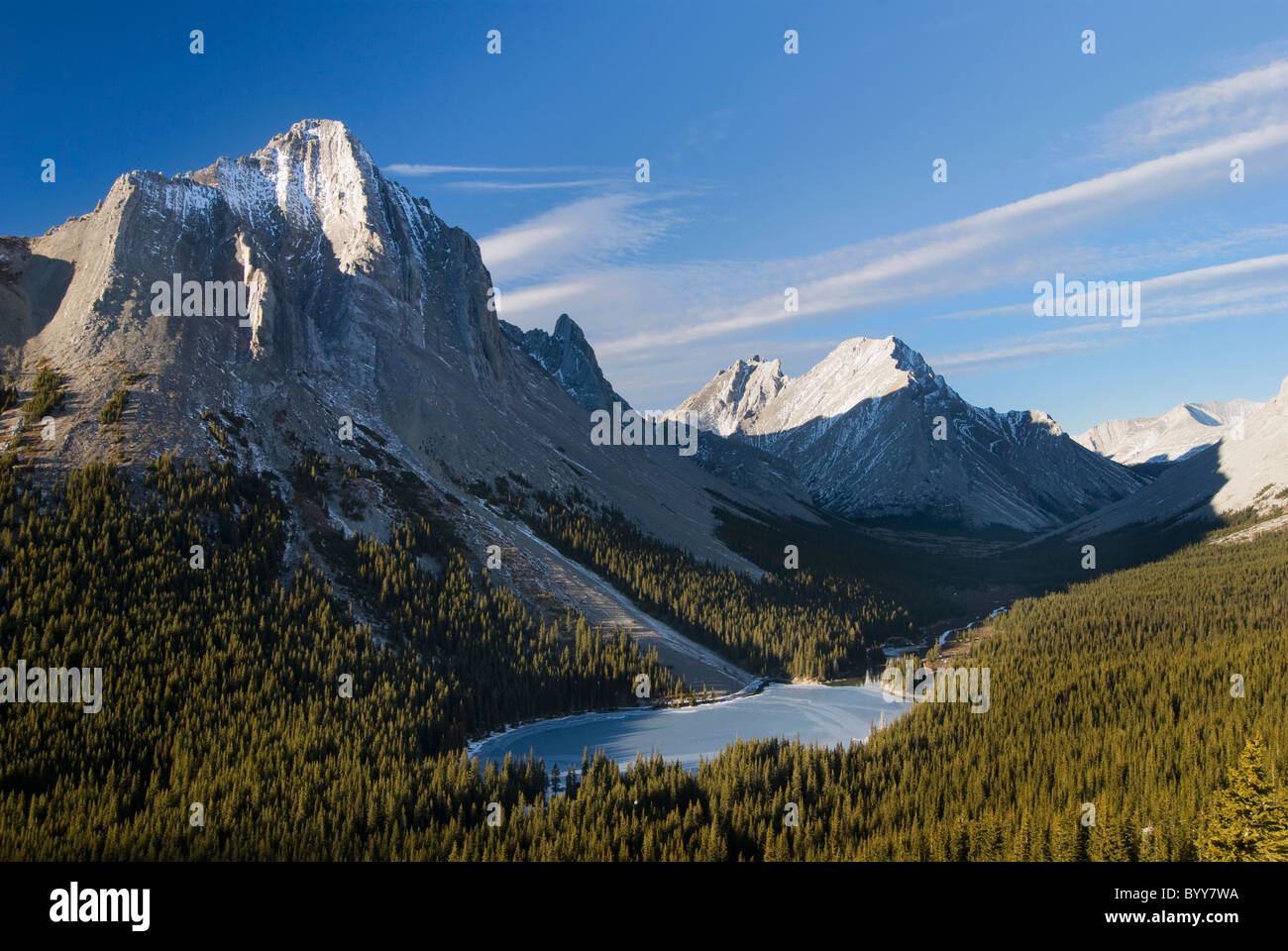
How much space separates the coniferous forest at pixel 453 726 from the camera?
5509 cm

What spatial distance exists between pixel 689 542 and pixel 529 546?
4252 centimetres

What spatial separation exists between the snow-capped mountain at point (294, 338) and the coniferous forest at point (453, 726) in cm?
1497

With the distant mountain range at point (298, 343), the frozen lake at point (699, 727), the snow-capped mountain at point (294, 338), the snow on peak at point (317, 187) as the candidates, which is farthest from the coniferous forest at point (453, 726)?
the snow on peak at point (317, 187)

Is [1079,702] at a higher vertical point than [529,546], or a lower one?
lower

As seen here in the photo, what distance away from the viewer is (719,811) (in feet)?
204

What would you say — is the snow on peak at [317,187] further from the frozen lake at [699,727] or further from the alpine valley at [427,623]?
the frozen lake at [699,727]

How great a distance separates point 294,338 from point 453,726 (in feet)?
273

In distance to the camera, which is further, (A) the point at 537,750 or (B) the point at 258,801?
(A) the point at 537,750
